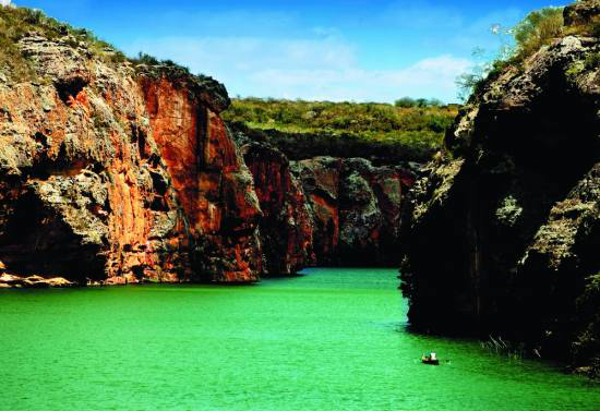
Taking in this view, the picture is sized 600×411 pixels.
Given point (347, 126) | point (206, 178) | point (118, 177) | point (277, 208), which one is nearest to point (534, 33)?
point (118, 177)

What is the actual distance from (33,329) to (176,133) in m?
42.7

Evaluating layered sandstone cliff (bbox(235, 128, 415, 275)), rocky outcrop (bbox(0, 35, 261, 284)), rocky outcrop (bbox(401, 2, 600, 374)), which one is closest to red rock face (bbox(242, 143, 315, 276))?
rocky outcrop (bbox(0, 35, 261, 284))

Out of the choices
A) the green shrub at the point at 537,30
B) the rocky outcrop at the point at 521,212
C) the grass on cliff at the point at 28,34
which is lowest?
the rocky outcrop at the point at 521,212

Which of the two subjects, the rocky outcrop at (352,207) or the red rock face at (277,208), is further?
the rocky outcrop at (352,207)

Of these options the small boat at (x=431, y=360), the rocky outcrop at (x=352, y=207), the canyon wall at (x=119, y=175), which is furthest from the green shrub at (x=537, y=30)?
the rocky outcrop at (x=352, y=207)

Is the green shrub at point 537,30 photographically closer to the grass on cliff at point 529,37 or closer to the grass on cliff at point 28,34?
the grass on cliff at point 529,37

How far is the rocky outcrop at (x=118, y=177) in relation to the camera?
5162cm

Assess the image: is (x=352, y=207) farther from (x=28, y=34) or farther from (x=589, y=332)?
(x=589, y=332)

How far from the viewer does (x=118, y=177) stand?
60.3m

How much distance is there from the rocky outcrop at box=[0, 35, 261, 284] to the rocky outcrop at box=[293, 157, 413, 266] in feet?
162

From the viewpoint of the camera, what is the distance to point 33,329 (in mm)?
30141

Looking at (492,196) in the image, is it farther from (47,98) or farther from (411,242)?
(47,98)

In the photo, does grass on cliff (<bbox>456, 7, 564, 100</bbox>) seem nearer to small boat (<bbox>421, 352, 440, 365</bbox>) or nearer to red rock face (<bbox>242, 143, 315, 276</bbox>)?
small boat (<bbox>421, 352, 440, 365</bbox>)

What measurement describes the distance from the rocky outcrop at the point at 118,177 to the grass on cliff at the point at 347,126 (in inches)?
2021
